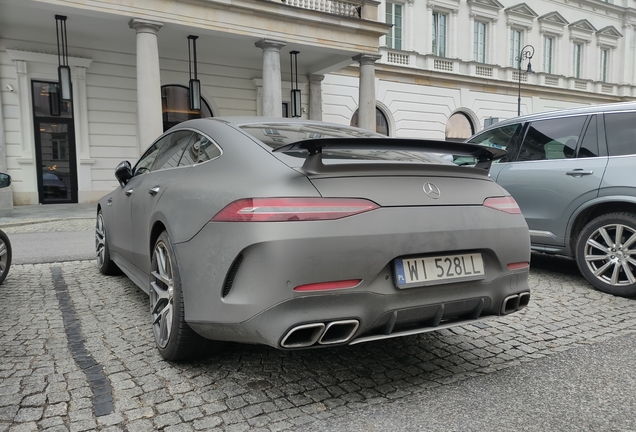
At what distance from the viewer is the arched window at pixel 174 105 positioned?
57.4 ft

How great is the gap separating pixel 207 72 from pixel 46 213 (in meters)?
8.06

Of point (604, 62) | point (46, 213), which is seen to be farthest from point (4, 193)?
point (604, 62)

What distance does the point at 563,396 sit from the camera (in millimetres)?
2412

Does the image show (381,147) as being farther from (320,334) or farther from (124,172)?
(124,172)

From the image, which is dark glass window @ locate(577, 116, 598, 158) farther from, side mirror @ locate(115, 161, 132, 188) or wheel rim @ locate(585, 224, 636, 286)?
side mirror @ locate(115, 161, 132, 188)

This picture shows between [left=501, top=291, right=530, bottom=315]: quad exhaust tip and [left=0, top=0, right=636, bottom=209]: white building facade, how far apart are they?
12.0 meters

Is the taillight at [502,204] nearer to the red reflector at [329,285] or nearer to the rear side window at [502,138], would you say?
the red reflector at [329,285]

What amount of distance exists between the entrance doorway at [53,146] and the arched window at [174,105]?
314cm

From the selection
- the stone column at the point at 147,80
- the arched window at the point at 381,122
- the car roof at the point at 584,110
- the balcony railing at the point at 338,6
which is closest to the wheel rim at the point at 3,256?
the car roof at the point at 584,110

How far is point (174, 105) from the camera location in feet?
58.2

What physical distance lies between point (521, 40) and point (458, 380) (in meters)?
29.6

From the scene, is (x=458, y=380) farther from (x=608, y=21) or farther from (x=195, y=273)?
(x=608, y=21)

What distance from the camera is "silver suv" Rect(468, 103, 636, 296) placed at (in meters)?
4.40

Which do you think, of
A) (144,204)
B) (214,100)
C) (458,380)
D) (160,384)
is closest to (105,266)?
(144,204)
